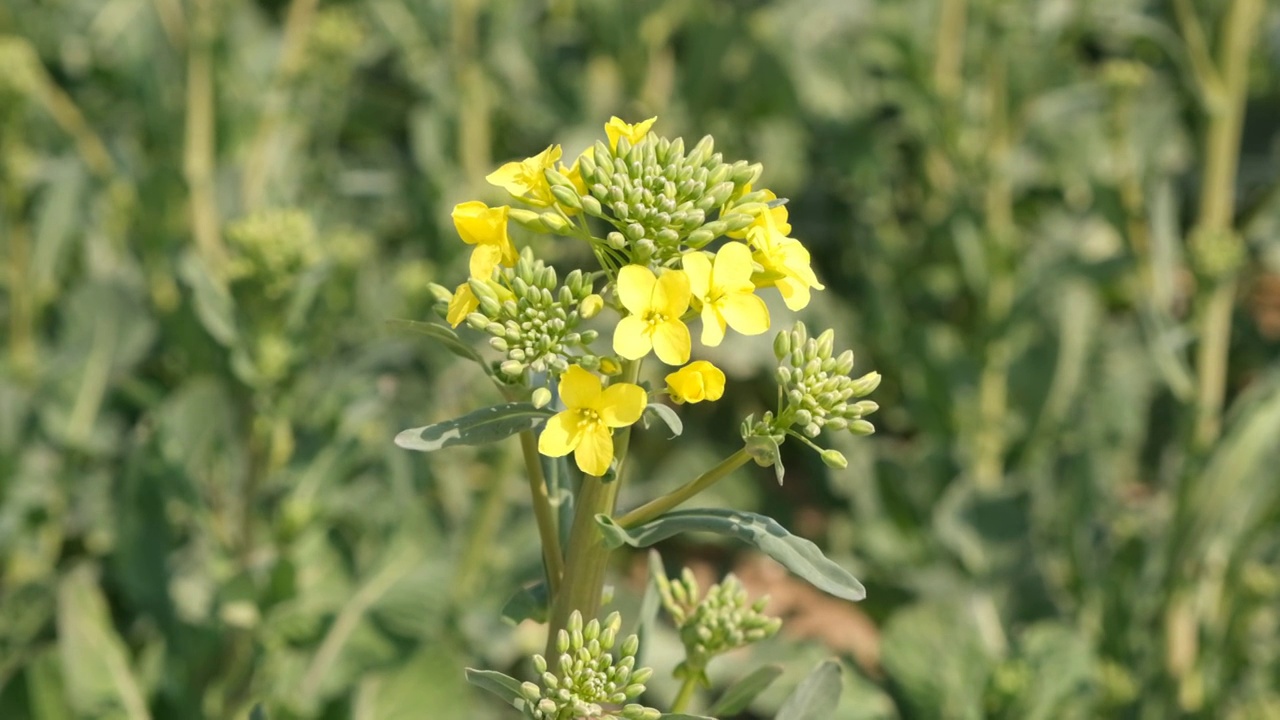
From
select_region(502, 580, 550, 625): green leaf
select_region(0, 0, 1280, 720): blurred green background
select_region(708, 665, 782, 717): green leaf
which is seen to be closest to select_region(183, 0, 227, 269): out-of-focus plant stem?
select_region(0, 0, 1280, 720): blurred green background

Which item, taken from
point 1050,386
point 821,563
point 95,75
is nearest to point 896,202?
point 1050,386

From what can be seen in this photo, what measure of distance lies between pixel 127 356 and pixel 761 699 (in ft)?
5.63

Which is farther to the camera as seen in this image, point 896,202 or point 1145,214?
point 896,202

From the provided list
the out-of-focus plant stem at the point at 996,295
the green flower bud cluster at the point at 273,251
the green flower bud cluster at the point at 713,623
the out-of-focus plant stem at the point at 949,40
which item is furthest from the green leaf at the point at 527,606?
the out-of-focus plant stem at the point at 949,40

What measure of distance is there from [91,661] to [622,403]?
5.28 feet

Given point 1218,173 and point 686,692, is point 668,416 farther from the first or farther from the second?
point 1218,173

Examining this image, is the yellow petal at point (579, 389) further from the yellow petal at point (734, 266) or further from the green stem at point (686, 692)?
the green stem at point (686, 692)

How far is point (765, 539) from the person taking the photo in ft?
4.01

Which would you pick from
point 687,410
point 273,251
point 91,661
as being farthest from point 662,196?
point 687,410

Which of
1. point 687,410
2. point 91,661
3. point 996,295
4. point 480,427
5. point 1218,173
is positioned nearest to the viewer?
point 480,427

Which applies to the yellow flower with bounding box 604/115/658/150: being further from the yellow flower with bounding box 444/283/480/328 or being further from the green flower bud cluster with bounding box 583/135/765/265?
the yellow flower with bounding box 444/283/480/328

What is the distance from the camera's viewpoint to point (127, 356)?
2.93m

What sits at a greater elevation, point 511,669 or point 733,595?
point 733,595

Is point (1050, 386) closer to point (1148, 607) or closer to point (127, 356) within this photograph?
point (1148, 607)
